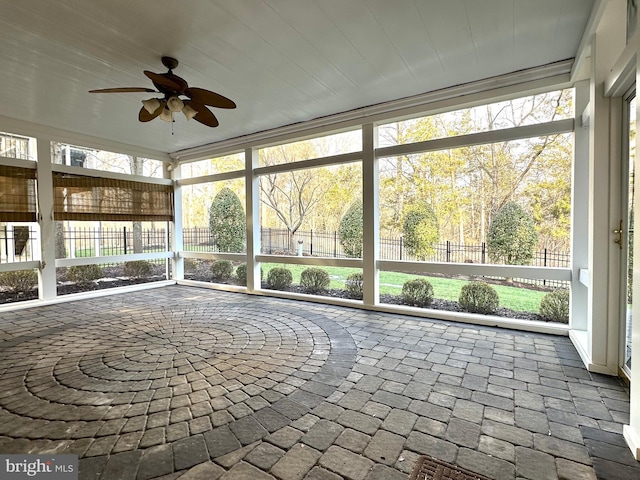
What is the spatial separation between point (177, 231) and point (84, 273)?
1.91m

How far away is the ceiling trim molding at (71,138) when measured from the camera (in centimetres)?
463

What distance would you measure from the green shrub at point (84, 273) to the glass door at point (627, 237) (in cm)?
779

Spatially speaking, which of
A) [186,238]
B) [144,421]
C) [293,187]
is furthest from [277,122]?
[144,421]

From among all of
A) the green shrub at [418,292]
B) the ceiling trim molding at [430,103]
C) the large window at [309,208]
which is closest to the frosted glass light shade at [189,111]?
the ceiling trim molding at [430,103]

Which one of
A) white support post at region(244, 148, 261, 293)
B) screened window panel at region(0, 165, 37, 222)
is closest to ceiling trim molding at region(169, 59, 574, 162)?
white support post at region(244, 148, 261, 293)

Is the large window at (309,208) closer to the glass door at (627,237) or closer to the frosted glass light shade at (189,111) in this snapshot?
A: the frosted glass light shade at (189,111)

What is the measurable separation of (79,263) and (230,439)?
17.9 ft

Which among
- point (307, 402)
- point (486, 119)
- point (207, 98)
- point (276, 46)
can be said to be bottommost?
point (307, 402)

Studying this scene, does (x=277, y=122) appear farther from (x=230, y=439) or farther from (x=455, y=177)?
(x=230, y=439)

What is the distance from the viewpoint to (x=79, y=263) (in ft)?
18.4

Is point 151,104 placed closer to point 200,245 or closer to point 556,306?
point 200,245

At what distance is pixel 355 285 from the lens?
217 inches

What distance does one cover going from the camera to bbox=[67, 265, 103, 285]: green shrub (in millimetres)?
5848

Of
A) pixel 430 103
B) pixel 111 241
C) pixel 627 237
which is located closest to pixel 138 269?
pixel 111 241
